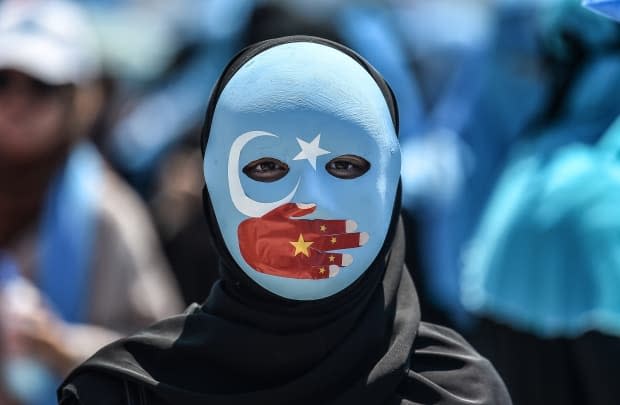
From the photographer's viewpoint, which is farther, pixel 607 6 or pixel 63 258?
pixel 63 258

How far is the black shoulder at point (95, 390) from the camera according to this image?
3.32 metres

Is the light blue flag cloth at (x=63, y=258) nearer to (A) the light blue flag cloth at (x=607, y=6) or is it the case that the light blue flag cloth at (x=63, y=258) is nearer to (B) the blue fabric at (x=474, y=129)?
(B) the blue fabric at (x=474, y=129)

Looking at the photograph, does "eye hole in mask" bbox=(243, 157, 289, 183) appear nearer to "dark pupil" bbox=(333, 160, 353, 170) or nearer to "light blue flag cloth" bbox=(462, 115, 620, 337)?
"dark pupil" bbox=(333, 160, 353, 170)

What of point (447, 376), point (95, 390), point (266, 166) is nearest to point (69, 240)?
point (95, 390)

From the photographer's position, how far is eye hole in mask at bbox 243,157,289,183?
3.29m

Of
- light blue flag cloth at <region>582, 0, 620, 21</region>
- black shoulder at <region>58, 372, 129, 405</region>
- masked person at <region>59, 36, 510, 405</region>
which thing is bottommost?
black shoulder at <region>58, 372, 129, 405</region>

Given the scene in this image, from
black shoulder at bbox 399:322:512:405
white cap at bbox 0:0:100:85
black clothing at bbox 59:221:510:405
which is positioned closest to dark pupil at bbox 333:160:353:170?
black clothing at bbox 59:221:510:405

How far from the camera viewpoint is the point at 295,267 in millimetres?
3240

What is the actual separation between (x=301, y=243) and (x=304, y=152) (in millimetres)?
188

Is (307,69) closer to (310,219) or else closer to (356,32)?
(310,219)

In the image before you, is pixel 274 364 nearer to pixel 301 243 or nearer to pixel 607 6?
pixel 301 243

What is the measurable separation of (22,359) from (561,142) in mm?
1638

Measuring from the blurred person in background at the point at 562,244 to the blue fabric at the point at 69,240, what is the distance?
46.0 inches

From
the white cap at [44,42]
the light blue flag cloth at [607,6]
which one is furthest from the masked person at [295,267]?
the white cap at [44,42]
